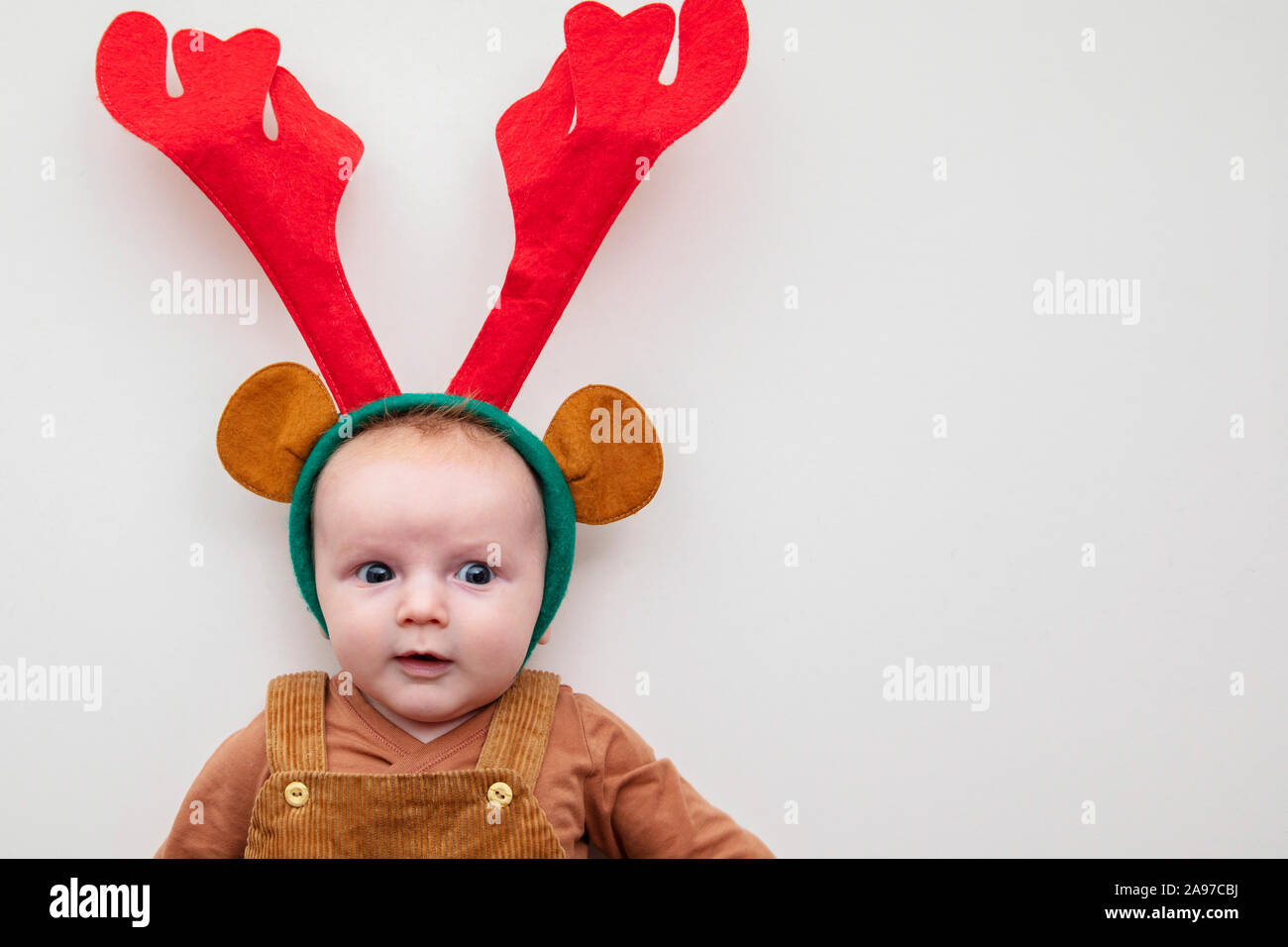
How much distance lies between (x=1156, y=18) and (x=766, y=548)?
742 mm

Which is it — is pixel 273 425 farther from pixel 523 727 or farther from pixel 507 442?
pixel 523 727

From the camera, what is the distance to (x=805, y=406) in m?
1.22

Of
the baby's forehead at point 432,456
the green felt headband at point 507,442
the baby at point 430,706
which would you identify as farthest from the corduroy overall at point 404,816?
the baby's forehead at point 432,456

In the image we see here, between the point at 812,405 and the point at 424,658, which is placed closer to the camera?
the point at 424,658

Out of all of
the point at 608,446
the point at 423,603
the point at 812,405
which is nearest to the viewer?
the point at 423,603

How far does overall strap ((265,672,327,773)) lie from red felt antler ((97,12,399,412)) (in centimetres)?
27

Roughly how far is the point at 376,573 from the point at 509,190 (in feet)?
1.33

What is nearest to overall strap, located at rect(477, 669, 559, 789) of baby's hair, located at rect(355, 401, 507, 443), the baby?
the baby

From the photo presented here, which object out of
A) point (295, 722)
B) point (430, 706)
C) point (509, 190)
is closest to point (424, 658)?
point (430, 706)

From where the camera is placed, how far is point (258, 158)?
1098mm

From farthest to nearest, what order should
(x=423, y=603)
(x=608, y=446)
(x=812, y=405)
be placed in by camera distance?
(x=812, y=405) < (x=608, y=446) < (x=423, y=603)
